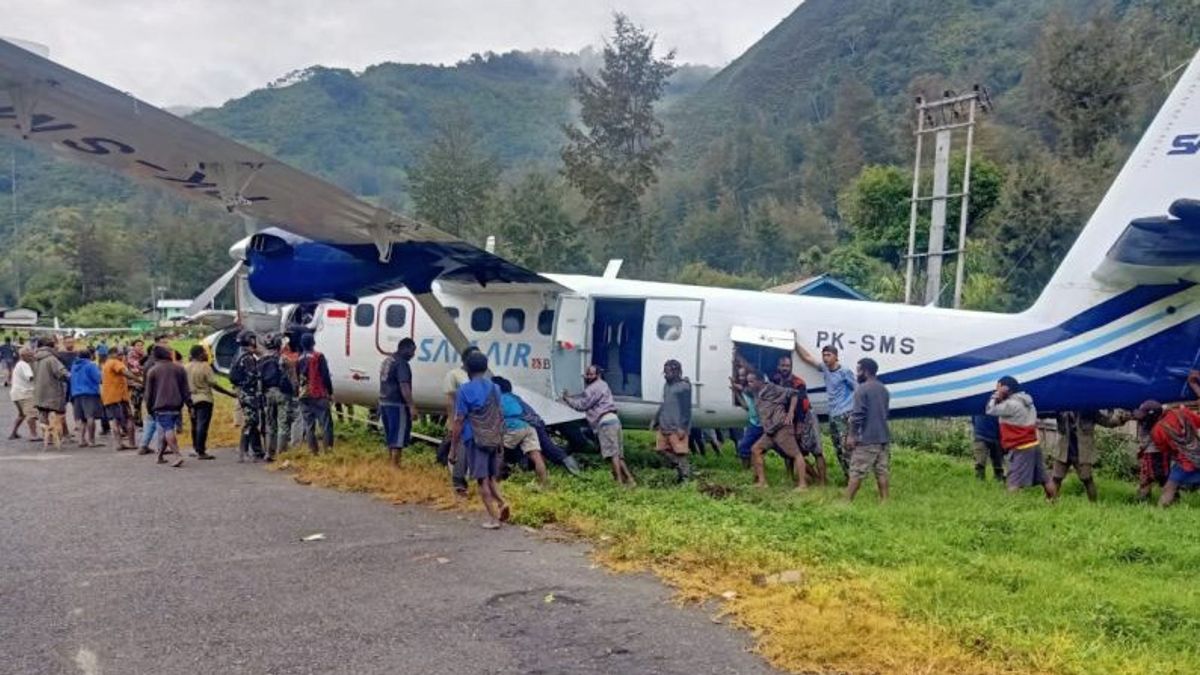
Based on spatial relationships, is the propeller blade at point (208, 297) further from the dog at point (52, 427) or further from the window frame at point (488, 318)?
the window frame at point (488, 318)

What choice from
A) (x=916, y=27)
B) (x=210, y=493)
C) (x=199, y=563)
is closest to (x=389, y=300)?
(x=210, y=493)

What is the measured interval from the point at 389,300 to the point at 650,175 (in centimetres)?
3465

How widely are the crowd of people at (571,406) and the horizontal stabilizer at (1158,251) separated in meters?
1.21

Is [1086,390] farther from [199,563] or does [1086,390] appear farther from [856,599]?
[199,563]

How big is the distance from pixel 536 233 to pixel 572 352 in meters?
35.4

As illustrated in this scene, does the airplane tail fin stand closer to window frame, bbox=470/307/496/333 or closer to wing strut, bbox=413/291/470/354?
window frame, bbox=470/307/496/333

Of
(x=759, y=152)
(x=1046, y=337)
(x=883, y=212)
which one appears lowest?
(x=1046, y=337)

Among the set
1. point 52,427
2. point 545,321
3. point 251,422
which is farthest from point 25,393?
point 545,321

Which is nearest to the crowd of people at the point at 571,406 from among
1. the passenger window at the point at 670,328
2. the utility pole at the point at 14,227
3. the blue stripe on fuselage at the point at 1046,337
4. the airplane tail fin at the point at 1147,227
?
the blue stripe on fuselage at the point at 1046,337

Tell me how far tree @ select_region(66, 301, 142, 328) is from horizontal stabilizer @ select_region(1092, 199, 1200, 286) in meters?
65.6

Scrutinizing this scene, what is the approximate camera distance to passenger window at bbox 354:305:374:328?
550 inches

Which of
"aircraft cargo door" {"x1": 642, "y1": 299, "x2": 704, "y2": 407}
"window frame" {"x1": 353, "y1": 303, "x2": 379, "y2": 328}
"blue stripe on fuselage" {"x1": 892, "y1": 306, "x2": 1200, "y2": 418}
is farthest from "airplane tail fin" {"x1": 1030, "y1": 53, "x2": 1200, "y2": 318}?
"window frame" {"x1": 353, "y1": 303, "x2": 379, "y2": 328}

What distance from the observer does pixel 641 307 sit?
12.8 meters

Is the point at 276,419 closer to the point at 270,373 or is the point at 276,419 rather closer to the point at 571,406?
the point at 270,373
